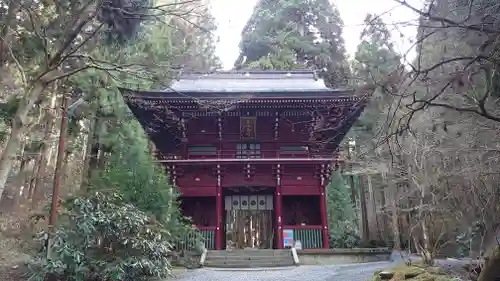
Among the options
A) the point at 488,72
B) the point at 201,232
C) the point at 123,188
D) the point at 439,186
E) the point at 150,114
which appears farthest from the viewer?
the point at 150,114

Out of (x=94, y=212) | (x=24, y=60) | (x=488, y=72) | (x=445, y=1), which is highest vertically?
(x=24, y=60)

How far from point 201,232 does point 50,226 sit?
19.9ft

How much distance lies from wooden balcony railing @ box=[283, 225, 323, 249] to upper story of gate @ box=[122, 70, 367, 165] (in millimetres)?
2257

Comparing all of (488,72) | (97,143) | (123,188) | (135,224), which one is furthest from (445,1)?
(97,143)

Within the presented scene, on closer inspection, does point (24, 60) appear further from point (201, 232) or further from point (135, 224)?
point (201, 232)

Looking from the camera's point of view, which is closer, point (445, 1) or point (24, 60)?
point (445, 1)

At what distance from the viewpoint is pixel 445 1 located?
161 inches

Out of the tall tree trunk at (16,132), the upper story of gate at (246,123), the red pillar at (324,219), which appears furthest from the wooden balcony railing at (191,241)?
the tall tree trunk at (16,132)

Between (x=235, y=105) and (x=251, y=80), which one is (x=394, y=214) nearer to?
(x=235, y=105)

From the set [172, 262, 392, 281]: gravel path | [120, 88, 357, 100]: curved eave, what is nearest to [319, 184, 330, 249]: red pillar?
[172, 262, 392, 281]: gravel path

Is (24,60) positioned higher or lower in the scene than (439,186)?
higher

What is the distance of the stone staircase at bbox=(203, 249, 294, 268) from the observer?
10.9 m

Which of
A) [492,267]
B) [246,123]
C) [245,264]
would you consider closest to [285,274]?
[245,264]

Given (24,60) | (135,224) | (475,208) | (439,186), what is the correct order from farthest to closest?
(439,186) < (475,208) < (135,224) < (24,60)
